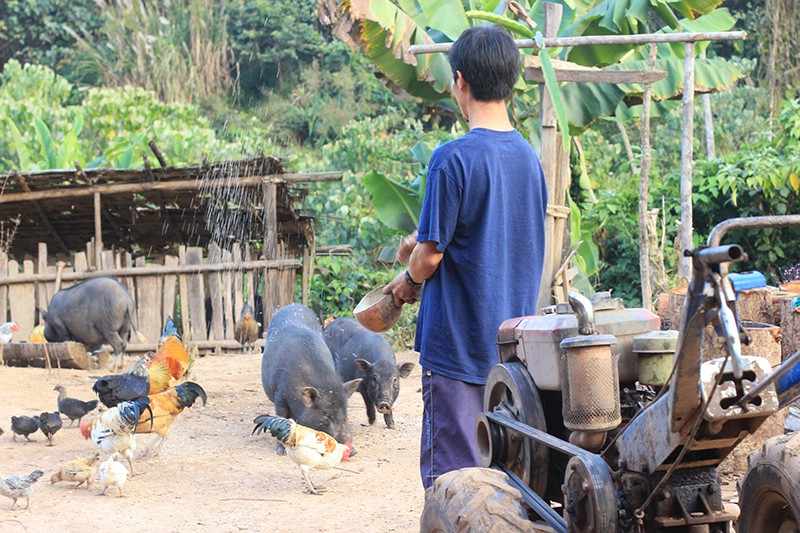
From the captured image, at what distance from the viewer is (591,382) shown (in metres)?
2.66

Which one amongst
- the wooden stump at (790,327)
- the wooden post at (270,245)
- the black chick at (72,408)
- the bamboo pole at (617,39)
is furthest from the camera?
the wooden post at (270,245)

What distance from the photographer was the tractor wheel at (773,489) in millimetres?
2746

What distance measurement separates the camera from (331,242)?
16.8 metres

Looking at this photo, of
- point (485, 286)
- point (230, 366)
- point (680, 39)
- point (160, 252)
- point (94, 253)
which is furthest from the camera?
point (160, 252)

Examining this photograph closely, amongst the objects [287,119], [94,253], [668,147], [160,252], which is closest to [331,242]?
[160,252]

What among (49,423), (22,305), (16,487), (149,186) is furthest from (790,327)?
(22,305)

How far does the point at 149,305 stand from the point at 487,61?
37.3 ft

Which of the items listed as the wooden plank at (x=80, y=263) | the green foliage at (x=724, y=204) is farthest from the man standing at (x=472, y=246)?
the wooden plank at (x=80, y=263)

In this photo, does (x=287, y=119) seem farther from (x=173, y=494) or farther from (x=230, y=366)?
(x=173, y=494)

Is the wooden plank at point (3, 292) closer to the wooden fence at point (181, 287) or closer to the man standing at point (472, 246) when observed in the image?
the wooden fence at point (181, 287)

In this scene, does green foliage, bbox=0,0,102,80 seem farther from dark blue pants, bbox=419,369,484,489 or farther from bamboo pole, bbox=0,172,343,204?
dark blue pants, bbox=419,369,484,489

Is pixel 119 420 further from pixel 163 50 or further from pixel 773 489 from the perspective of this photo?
pixel 163 50

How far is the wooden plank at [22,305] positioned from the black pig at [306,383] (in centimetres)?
645

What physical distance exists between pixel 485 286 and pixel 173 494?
3.81 m
